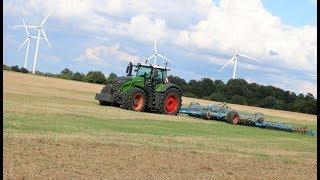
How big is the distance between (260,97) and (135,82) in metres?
37.5

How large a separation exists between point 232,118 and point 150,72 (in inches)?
161

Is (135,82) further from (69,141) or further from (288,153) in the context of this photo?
(69,141)

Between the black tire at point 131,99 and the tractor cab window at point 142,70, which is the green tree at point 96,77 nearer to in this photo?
the tractor cab window at point 142,70

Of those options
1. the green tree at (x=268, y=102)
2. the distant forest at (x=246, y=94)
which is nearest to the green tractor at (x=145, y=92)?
the distant forest at (x=246, y=94)

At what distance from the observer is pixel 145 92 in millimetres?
25109

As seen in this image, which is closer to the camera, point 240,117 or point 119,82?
point 240,117

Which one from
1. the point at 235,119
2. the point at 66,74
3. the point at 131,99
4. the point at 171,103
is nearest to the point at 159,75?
the point at 171,103

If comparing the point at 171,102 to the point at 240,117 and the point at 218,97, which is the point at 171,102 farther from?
the point at 218,97

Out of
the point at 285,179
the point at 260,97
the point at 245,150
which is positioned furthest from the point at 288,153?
the point at 260,97

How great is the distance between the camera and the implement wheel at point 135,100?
24.5 m

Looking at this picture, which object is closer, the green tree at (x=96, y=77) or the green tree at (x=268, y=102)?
the green tree at (x=268, y=102)

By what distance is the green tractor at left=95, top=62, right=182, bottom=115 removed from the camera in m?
24.8

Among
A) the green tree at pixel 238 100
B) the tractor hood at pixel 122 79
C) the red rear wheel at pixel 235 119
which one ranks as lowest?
the red rear wheel at pixel 235 119

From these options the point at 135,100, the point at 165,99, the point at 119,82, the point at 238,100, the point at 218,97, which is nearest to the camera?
the point at 135,100
